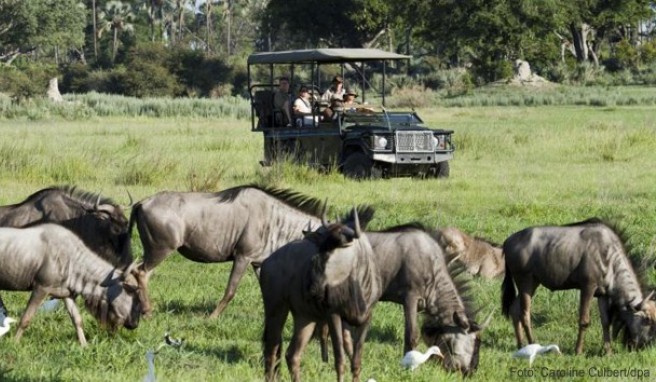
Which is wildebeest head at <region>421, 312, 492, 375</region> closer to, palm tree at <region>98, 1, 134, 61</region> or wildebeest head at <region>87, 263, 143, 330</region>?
wildebeest head at <region>87, 263, 143, 330</region>

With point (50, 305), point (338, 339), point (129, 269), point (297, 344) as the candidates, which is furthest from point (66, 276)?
point (338, 339)

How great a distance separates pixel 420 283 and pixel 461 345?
1.75ft

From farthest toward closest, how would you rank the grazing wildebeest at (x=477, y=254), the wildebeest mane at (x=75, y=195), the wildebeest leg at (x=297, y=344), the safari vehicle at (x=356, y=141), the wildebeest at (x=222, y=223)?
1. the safari vehicle at (x=356, y=141)
2. the grazing wildebeest at (x=477, y=254)
3. the wildebeest mane at (x=75, y=195)
4. the wildebeest at (x=222, y=223)
5. the wildebeest leg at (x=297, y=344)

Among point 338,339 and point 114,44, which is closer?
point 338,339

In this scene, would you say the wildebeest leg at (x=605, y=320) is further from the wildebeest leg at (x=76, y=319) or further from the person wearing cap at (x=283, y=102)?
the person wearing cap at (x=283, y=102)

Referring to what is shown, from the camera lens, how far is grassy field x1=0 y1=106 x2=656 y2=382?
810 cm

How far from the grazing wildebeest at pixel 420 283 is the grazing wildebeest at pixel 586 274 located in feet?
3.14

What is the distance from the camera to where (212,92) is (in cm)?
6975

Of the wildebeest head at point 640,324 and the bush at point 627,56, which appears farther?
the bush at point 627,56

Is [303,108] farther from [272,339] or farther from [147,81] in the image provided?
[147,81]

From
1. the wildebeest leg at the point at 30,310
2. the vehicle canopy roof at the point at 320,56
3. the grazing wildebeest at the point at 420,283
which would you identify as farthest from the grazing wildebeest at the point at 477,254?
the vehicle canopy roof at the point at 320,56

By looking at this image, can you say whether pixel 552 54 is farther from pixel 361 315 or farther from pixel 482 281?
pixel 361 315

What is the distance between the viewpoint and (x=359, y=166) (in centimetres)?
2028

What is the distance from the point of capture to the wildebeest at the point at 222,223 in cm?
1022
